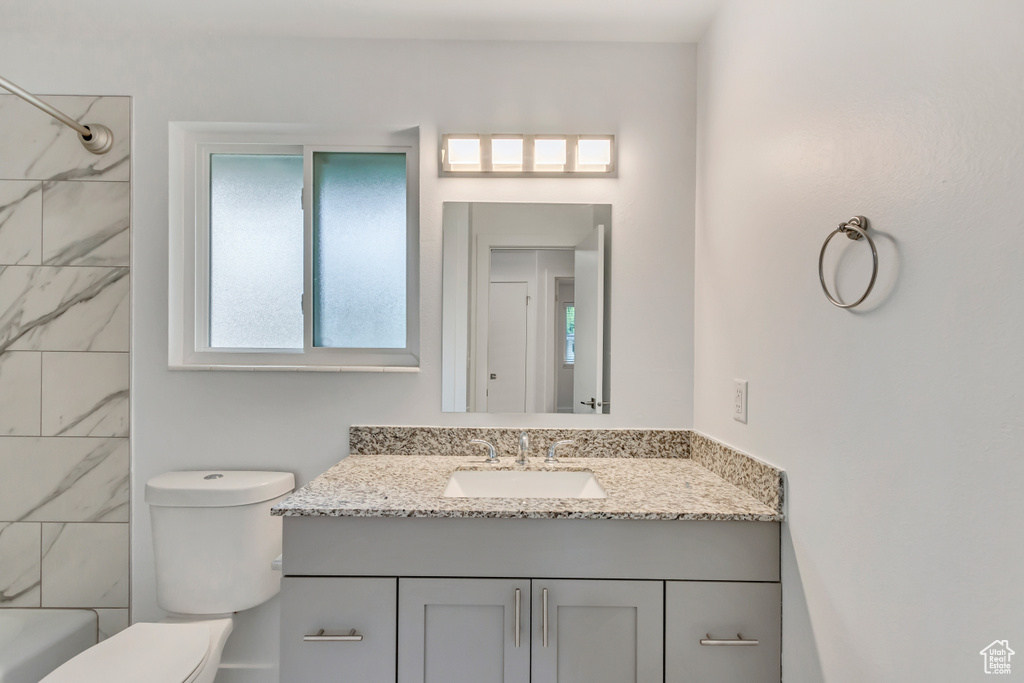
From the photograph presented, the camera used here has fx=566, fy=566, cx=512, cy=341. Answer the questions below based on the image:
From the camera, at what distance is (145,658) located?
1467mm

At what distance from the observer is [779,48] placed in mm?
1313

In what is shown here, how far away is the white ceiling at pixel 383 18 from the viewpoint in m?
1.71

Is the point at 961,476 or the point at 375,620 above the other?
the point at 961,476

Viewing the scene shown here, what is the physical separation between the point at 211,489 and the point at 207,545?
17 cm

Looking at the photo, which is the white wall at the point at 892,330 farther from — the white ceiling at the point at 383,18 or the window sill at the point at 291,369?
the window sill at the point at 291,369

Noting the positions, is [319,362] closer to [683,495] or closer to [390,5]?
[390,5]

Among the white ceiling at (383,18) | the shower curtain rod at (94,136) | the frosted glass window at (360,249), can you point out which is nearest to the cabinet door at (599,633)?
the frosted glass window at (360,249)

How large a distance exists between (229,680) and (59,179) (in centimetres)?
178

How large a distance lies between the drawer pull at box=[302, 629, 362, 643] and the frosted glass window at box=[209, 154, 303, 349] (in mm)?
1032

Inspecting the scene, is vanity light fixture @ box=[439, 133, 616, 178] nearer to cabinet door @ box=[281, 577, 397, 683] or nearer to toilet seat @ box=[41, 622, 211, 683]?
cabinet door @ box=[281, 577, 397, 683]

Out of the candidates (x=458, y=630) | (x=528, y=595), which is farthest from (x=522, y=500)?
(x=458, y=630)

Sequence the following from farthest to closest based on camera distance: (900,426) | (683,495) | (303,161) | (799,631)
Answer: (303,161) < (683,495) < (799,631) < (900,426)

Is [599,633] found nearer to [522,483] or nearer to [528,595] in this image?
[528,595]

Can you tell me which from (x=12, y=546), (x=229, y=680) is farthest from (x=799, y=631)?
(x=12, y=546)
